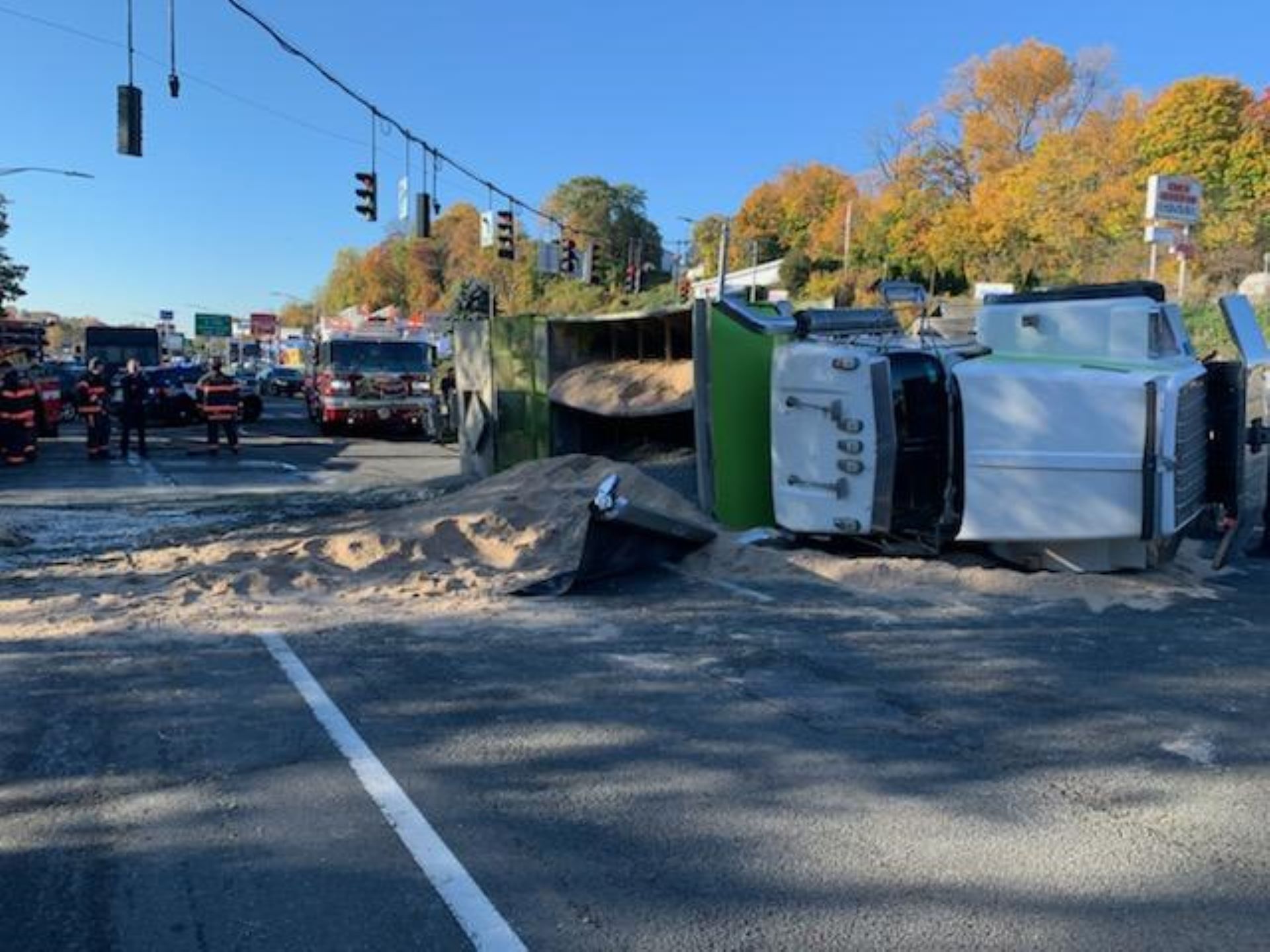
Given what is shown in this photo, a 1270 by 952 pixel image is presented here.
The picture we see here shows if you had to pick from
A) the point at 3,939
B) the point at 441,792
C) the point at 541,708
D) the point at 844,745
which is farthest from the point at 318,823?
the point at 844,745

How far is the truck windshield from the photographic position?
27.0m

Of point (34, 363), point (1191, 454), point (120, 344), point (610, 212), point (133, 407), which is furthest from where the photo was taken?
point (610, 212)

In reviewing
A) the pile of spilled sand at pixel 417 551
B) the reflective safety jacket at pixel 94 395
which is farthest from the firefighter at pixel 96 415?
the pile of spilled sand at pixel 417 551

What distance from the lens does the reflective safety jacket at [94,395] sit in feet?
66.2

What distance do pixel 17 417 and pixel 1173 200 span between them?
32.0 m

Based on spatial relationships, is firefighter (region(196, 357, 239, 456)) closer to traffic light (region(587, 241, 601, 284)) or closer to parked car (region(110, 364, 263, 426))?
parked car (region(110, 364, 263, 426))

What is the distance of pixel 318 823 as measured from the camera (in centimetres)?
416

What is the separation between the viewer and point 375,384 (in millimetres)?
26453

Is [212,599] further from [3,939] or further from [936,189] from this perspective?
[936,189]

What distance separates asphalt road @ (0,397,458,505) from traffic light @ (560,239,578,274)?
58.3 feet

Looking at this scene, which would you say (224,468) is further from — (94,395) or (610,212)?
(610,212)

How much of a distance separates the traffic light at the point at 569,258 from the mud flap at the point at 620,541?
112ft

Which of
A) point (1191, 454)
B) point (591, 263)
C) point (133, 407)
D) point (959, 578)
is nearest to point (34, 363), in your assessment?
point (133, 407)

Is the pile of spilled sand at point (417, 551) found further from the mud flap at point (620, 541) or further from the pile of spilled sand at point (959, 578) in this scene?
the pile of spilled sand at point (959, 578)
